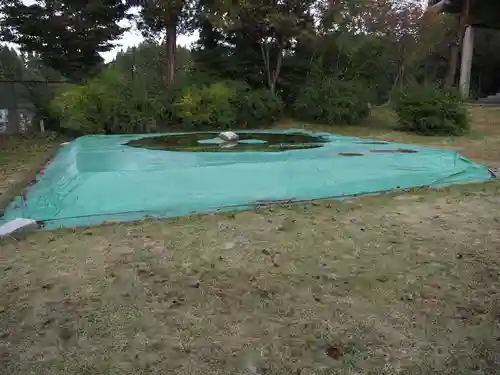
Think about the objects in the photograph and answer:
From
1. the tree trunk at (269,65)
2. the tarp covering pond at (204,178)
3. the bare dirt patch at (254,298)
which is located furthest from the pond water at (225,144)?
the tree trunk at (269,65)

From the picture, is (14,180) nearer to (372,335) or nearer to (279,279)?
(279,279)

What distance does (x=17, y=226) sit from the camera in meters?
2.55

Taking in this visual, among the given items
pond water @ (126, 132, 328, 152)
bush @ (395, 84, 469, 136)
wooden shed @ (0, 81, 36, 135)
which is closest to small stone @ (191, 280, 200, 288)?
pond water @ (126, 132, 328, 152)

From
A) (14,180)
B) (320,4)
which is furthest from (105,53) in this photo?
(14,180)

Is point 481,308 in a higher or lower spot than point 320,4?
lower

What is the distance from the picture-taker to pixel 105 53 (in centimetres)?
1319

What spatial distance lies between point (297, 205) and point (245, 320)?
1733 millimetres

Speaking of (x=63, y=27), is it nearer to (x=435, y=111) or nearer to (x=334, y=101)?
(x=334, y=101)

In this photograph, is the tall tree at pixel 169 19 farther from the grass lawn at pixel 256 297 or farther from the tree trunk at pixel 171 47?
the grass lawn at pixel 256 297

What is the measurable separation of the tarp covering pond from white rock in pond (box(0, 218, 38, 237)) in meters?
0.13

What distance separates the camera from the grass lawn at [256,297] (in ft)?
4.55

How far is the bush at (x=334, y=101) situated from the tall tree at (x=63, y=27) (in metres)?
6.25

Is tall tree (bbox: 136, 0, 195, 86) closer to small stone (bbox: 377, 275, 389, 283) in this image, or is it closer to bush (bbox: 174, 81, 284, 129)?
bush (bbox: 174, 81, 284, 129)

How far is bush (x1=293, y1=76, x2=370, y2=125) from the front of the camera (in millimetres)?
10438
